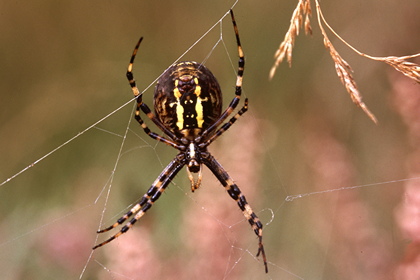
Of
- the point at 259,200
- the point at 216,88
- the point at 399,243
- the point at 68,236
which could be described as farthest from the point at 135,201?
the point at 399,243

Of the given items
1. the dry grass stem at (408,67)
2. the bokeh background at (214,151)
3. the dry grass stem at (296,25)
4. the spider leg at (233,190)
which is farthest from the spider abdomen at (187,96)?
the dry grass stem at (408,67)

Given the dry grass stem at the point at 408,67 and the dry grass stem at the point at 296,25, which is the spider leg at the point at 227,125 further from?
the dry grass stem at the point at 408,67

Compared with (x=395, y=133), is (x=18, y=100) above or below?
above

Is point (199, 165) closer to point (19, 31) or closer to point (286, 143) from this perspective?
point (286, 143)

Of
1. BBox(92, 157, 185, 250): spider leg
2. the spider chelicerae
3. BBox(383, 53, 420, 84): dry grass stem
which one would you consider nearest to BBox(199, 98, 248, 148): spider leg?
the spider chelicerae

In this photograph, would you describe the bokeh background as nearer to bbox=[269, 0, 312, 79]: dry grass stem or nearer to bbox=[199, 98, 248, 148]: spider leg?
bbox=[199, 98, 248, 148]: spider leg

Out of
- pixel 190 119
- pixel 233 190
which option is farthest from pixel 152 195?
pixel 190 119

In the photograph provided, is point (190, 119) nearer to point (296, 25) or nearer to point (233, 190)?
point (233, 190)
